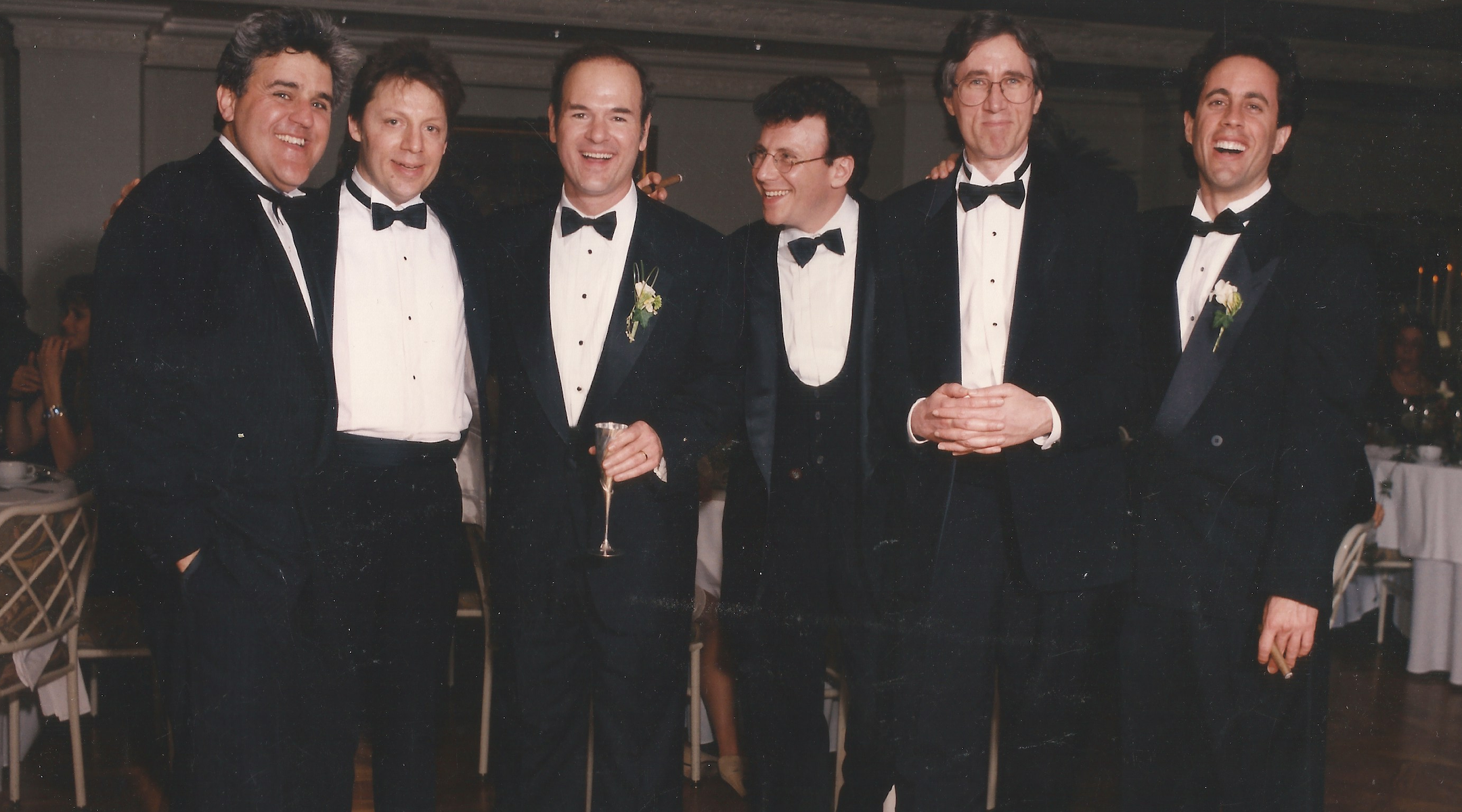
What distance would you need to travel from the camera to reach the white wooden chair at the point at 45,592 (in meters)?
2.90

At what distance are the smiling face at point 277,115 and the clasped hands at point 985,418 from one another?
56.9 inches

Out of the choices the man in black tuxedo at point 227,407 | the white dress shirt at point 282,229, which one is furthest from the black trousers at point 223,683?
the white dress shirt at point 282,229

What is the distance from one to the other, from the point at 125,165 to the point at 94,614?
5.15 meters

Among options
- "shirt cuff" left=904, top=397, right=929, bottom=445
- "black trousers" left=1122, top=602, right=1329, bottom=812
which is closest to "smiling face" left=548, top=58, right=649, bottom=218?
"shirt cuff" left=904, top=397, right=929, bottom=445

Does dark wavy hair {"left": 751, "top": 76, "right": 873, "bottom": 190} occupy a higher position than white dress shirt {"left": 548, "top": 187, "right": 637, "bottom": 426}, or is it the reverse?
dark wavy hair {"left": 751, "top": 76, "right": 873, "bottom": 190}

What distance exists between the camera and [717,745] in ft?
11.5

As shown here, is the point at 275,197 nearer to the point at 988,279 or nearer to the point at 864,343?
the point at 864,343

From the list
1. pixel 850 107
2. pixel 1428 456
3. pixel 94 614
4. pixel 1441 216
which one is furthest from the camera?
pixel 1441 216

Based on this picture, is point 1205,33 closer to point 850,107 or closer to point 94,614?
point 850,107

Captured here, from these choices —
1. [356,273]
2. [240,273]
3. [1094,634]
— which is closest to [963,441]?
[1094,634]

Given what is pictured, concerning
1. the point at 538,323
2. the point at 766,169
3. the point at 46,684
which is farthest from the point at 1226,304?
the point at 46,684

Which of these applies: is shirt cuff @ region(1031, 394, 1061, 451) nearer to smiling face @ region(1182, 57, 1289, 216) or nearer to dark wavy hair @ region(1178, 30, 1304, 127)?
smiling face @ region(1182, 57, 1289, 216)

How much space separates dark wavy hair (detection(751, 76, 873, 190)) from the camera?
8.07ft

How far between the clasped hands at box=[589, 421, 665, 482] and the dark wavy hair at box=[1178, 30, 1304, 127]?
1442 mm
